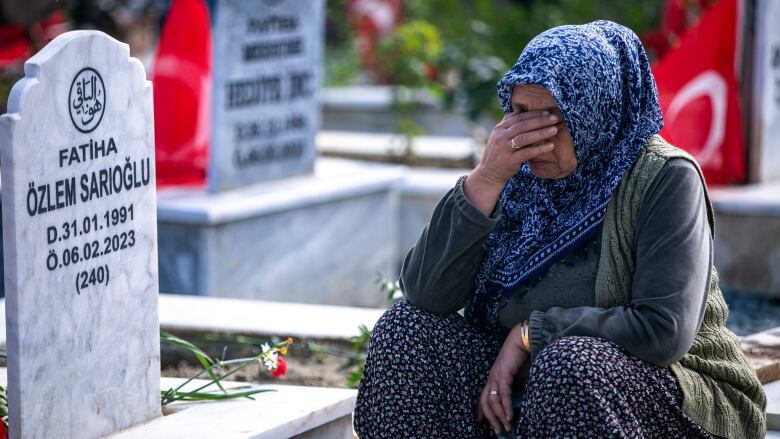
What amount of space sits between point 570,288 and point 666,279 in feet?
0.86

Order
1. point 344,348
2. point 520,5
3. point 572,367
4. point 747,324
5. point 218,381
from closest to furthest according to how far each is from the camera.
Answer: point 572,367
point 218,381
point 344,348
point 747,324
point 520,5

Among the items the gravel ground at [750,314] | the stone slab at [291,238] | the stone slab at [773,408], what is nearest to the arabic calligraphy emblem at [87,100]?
the stone slab at [773,408]

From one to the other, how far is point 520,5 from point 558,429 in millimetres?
8644

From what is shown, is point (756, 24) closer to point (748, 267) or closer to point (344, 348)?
point (748, 267)

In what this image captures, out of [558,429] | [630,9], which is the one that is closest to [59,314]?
[558,429]

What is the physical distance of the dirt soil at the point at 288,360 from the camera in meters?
4.00

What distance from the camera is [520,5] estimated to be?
1074 cm

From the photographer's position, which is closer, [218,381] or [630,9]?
[218,381]

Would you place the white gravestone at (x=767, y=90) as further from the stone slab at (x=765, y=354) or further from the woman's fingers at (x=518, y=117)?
the woman's fingers at (x=518, y=117)

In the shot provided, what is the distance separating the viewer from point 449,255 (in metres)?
2.76

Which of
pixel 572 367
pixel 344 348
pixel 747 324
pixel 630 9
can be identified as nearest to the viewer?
pixel 572 367

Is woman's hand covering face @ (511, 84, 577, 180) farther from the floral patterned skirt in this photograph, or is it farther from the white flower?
the white flower

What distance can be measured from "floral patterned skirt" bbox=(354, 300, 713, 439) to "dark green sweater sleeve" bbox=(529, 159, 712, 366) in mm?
48

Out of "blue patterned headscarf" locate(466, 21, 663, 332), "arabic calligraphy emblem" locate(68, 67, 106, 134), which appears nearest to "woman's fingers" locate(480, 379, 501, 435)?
"blue patterned headscarf" locate(466, 21, 663, 332)
